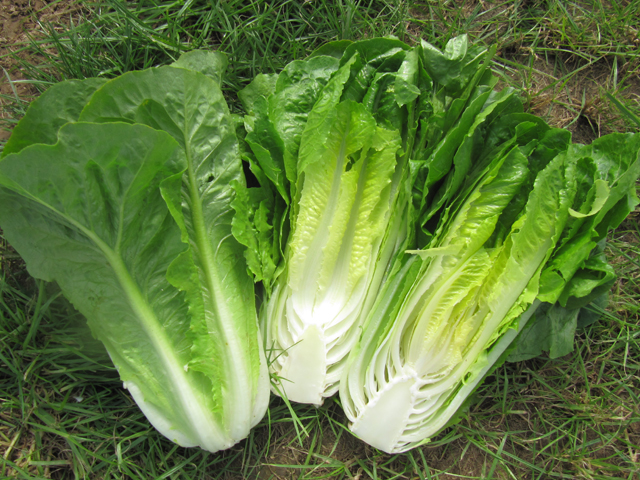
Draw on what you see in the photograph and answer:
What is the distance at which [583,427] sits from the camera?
2045 mm

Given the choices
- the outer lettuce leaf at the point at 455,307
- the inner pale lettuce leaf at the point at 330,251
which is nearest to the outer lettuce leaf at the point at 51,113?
the inner pale lettuce leaf at the point at 330,251

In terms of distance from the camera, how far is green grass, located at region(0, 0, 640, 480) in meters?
1.96

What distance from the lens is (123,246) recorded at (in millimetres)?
1563

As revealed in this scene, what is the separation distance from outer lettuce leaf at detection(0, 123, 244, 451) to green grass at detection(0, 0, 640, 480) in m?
0.35

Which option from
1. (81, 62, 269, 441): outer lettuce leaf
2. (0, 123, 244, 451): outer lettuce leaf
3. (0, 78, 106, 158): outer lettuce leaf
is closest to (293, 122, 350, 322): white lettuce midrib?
(81, 62, 269, 441): outer lettuce leaf

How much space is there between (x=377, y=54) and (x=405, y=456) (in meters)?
1.73

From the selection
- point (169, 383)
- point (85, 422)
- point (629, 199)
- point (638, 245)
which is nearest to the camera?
point (629, 199)

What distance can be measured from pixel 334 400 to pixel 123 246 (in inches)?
43.1

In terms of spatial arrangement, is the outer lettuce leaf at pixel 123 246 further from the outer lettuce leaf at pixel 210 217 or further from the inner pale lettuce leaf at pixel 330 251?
the inner pale lettuce leaf at pixel 330 251

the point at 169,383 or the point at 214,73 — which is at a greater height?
the point at 214,73

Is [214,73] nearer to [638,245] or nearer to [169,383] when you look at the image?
[169,383]

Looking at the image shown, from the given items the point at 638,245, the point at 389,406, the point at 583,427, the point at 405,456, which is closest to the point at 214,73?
the point at 389,406

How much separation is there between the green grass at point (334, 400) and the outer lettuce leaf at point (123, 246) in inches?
13.6

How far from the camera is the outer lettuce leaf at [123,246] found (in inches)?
56.4
